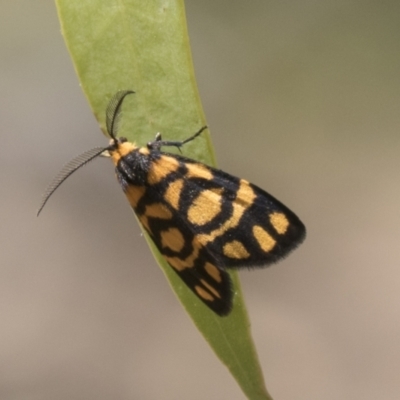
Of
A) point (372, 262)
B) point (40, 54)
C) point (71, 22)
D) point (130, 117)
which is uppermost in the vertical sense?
point (40, 54)

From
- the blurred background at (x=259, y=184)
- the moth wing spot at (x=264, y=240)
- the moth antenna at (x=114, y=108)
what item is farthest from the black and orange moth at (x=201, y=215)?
the blurred background at (x=259, y=184)

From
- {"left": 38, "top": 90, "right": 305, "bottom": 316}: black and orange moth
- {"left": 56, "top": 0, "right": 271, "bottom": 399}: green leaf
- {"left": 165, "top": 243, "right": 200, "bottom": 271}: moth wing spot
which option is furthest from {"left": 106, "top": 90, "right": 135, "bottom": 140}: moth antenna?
{"left": 165, "top": 243, "right": 200, "bottom": 271}: moth wing spot

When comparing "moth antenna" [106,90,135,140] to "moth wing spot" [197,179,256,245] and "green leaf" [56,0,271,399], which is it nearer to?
"green leaf" [56,0,271,399]

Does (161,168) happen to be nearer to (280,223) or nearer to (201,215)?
(201,215)

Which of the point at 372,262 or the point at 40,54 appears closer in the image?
the point at 372,262

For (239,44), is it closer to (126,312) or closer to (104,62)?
(126,312)

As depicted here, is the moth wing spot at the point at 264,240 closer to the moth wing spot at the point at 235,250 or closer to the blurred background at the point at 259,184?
the moth wing spot at the point at 235,250

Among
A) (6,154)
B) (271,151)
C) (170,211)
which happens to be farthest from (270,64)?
(170,211)
